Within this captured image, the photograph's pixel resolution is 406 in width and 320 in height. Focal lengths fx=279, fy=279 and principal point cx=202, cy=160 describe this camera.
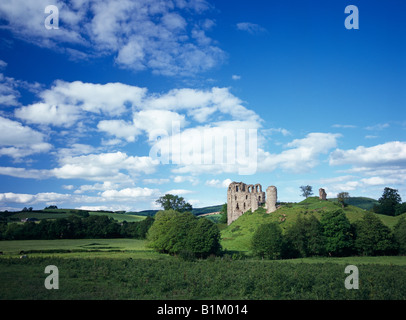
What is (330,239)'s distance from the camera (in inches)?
2261

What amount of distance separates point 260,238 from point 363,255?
2173 cm

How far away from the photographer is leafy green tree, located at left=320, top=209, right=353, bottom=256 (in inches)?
2240

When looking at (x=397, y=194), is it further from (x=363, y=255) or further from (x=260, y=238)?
(x=260, y=238)

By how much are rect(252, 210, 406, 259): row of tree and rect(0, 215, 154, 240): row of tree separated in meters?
57.6

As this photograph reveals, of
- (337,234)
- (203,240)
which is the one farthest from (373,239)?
(203,240)

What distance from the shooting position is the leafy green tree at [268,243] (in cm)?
5575

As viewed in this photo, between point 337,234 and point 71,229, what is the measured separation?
86572mm

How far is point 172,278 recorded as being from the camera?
32.0 meters

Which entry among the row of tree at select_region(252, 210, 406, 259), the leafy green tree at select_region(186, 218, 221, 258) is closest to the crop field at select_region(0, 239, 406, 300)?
the leafy green tree at select_region(186, 218, 221, 258)

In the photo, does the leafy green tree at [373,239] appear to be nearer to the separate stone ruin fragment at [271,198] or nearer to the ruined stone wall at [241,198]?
the separate stone ruin fragment at [271,198]

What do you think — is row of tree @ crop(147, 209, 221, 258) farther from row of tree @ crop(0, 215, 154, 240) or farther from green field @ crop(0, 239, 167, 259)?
row of tree @ crop(0, 215, 154, 240)

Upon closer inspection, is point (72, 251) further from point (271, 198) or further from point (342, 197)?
point (342, 197)

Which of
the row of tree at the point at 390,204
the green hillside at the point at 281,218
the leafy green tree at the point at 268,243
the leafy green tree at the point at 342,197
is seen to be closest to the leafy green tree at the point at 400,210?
the row of tree at the point at 390,204
